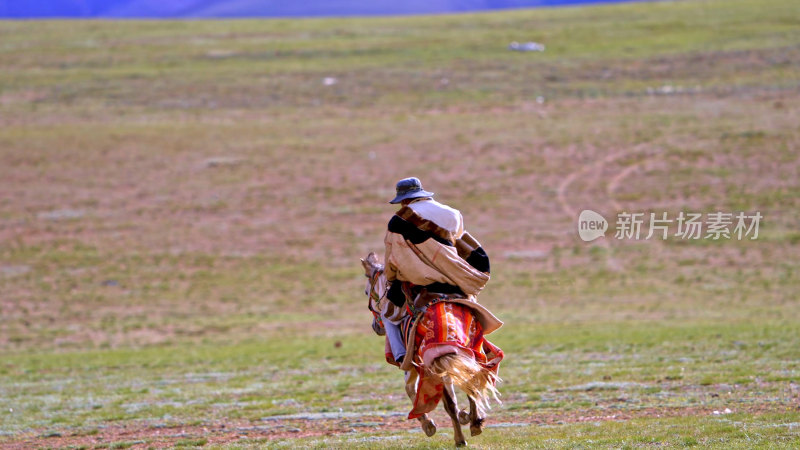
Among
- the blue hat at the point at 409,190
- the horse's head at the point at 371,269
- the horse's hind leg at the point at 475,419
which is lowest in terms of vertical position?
the horse's hind leg at the point at 475,419

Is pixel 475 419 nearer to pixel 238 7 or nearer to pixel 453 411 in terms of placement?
pixel 453 411

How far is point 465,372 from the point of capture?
7.59m

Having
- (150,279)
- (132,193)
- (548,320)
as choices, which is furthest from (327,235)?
(548,320)

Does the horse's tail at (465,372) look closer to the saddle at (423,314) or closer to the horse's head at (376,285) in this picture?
the saddle at (423,314)

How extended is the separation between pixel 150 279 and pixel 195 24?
167ft

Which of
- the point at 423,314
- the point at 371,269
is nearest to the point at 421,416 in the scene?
the point at 423,314

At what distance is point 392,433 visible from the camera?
9102mm

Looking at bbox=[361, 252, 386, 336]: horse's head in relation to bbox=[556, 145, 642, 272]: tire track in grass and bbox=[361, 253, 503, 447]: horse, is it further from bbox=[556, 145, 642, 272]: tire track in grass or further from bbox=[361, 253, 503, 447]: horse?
bbox=[556, 145, 642, 272]: tire track in grass

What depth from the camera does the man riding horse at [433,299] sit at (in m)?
7.82

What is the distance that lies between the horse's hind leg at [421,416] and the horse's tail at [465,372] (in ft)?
1.42

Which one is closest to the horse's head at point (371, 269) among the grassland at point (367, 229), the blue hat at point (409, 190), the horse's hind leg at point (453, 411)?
the blue hat at point (409, 190)

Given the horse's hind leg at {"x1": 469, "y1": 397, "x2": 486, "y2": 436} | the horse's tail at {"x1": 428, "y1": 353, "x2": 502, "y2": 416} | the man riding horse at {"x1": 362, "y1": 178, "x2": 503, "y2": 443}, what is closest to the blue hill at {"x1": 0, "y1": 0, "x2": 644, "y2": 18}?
the man riding horse at {"x1": 362, "y1": 178, "x2": 503, "y2": 443}

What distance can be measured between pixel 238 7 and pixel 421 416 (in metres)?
128

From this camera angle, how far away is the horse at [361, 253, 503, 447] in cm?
767
